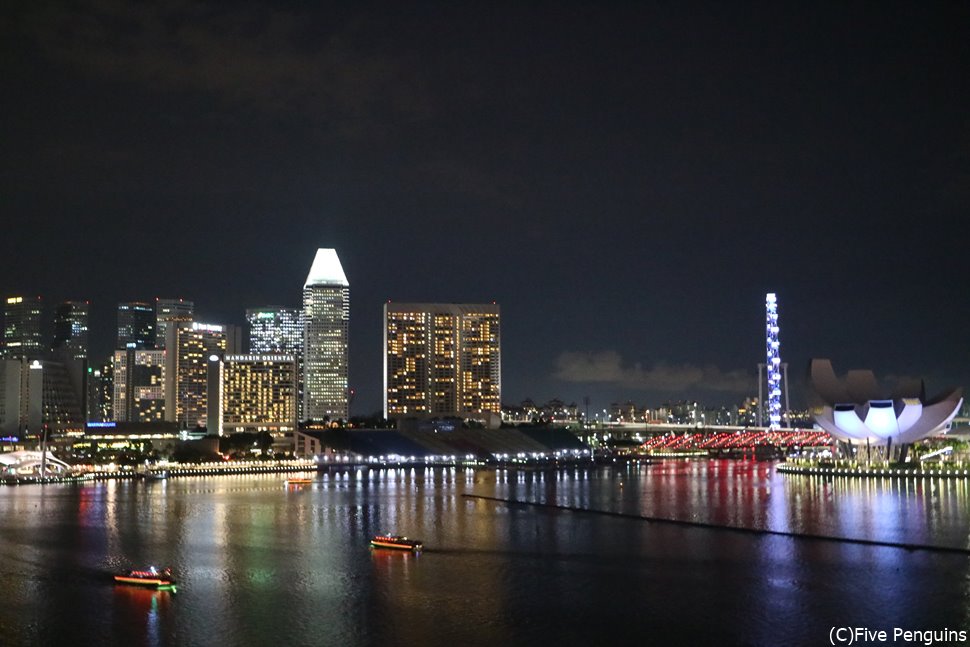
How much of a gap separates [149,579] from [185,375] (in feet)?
429

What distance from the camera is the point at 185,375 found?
499ft

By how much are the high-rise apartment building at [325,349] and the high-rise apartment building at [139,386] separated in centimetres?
2141

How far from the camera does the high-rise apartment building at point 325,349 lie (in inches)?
6220

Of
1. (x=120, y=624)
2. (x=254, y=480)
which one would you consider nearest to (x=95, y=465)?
(x=254, y=480)

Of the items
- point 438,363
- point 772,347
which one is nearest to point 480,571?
point 772,347

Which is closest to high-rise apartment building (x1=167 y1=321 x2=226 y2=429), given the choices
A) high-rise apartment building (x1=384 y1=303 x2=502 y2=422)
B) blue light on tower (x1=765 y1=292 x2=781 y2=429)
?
high-rise apartment building (x1=384 y1=303 x2=502 y2=422)

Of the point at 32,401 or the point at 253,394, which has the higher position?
the point at 253,394

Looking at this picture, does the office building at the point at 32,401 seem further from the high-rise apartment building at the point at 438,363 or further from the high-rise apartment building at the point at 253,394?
the high-rise apartment building at the point at 438,363

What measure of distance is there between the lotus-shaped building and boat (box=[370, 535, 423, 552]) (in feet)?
141

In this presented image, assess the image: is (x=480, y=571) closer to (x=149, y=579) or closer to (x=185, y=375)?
(x=149, y=579)

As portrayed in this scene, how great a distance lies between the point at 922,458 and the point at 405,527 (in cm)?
4225

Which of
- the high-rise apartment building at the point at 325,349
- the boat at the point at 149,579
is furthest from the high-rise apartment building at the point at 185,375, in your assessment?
the boat at the point at 149,579

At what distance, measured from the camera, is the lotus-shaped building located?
65.2 metres

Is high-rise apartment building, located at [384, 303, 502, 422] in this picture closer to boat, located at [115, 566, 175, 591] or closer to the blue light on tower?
the blue light on tower
